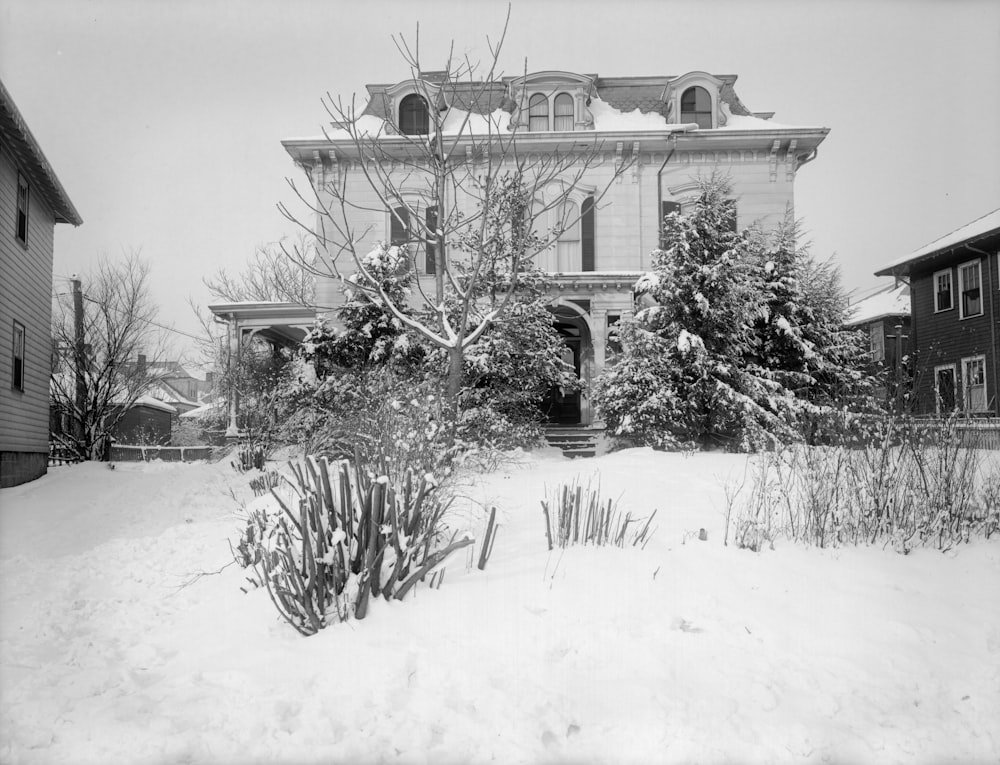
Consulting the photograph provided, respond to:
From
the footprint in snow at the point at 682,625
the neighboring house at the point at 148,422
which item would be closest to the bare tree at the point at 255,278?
the neighboring house at the point at 148,422

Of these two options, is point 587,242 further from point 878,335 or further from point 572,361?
point 878,335

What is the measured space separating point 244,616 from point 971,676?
4.20 meters

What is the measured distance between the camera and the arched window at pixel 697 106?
1761 cm

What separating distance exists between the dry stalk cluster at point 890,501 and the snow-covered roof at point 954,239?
41.7ft

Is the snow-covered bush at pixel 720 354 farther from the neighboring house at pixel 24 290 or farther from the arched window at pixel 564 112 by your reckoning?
the neighboring house at pixel 24 290

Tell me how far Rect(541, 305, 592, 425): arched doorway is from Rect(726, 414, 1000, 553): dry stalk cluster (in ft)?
33.0

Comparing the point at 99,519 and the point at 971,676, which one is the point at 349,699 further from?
the point at 99,519

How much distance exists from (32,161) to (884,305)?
27.4m

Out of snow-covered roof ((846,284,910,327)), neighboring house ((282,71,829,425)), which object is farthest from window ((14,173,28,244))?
snow-covered roof ((846,284,910,327))

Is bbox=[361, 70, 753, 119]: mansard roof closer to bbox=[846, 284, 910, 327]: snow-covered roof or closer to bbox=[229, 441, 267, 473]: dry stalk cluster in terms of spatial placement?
bbox=[846, 284, 910, 327]: snow-covered roof

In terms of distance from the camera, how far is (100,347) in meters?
17.3

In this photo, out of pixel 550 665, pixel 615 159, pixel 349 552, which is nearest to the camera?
pixel 550 665

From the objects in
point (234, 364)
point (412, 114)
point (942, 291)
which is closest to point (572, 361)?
point (412, 114)

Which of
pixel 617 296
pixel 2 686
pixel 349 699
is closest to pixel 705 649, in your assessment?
pixel 349 699
